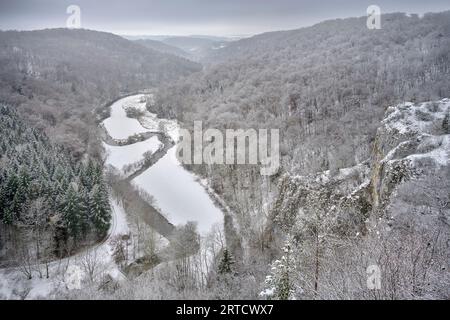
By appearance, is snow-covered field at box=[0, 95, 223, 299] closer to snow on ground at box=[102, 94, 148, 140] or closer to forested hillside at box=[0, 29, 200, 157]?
snow on ground at box=[102, 94, 148, 140]

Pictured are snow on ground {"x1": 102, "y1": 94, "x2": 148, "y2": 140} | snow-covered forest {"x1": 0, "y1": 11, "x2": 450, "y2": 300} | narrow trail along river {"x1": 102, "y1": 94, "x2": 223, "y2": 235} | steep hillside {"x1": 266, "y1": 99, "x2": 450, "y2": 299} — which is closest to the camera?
steep hillside {"x1": 266, "y1": 99, "x2": 450, "y2": 299}

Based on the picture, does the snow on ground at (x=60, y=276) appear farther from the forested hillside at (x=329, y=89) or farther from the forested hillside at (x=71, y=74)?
the forested hillside at (x=71, y=74)

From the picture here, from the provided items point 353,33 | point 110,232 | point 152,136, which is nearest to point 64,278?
point 110,232

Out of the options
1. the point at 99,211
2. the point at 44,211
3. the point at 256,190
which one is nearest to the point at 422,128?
the point at 256,190

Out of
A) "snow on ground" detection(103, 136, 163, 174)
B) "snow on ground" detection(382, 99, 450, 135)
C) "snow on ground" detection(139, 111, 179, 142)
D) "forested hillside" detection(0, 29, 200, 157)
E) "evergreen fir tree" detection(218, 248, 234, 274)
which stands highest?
"forested hillside" detection(0, 29, 200, 157)

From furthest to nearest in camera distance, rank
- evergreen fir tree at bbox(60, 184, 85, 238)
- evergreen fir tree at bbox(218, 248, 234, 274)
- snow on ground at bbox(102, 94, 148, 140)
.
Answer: snow on ground at bbox(102, 94, 148, 140) → evergreen fir tree at bbox(60, 184, 85, 238) → evergreen fir tree at bbox(218, 248, 234, 274)

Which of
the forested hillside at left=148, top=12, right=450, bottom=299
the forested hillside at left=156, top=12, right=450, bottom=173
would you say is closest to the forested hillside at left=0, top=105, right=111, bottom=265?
the forested hillside at left=148, top=12, right=450, bottom=299

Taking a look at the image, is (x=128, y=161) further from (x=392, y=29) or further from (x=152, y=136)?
(x=392, y=29)

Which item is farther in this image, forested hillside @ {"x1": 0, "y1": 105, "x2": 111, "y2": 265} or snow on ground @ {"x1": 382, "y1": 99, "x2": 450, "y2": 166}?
forested hillside @ {"x1": 0, "y1": 105, "x2": 111, "y2": 265}
